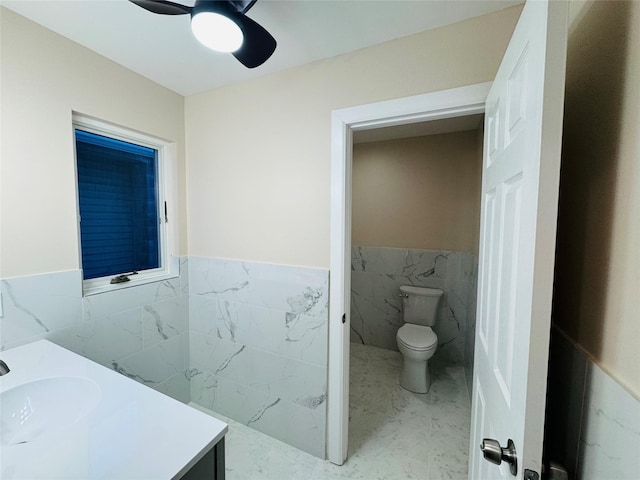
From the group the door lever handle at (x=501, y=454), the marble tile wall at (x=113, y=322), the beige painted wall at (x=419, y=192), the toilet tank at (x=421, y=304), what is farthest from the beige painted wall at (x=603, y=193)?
the marble tile wall at (x=113, y=322)

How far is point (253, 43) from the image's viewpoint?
1.07m

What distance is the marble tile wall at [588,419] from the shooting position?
→ 1.43ft

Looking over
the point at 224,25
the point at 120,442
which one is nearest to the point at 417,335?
the point at 120,442

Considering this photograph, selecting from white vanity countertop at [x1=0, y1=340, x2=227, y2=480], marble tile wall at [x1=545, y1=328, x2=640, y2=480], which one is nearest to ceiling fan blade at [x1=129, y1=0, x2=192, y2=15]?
white vanity countertop at [x1=0, y1=340, x2=227, y2=480]

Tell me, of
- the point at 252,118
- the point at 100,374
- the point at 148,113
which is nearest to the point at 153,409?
the point at 100,374

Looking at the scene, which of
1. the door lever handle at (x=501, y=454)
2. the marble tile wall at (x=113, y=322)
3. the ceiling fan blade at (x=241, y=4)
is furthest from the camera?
the marble tile wall at (x=113, y=322)

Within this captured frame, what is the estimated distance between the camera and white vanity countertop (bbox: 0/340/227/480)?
63cm

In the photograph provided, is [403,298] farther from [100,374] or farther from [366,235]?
[100,374]

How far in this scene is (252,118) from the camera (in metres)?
1.65

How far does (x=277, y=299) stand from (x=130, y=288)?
0.90 m

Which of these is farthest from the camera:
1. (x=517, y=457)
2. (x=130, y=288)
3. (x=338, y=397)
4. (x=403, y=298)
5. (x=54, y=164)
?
(x=403, y=298)

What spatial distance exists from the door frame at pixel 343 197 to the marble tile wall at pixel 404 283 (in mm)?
1382

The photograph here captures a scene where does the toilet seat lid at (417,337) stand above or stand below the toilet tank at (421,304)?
below

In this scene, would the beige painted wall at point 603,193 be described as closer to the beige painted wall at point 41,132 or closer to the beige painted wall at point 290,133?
the beige painted wall at point 290,133
